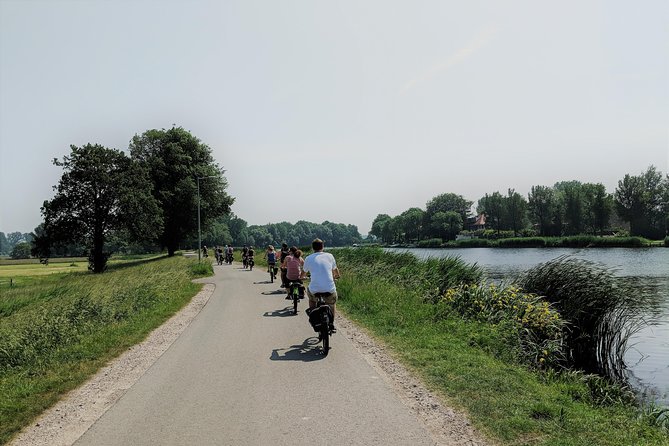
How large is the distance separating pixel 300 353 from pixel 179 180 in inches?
1820

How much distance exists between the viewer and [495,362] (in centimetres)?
748

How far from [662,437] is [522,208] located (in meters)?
97.6

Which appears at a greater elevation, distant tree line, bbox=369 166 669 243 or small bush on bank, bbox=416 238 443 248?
distant tree line, bbox=369 166 669 243

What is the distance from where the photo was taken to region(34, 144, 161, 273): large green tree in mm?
40875

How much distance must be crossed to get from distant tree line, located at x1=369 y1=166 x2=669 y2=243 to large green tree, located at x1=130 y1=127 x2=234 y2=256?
202 ft

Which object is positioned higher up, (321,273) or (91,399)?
(321,273)

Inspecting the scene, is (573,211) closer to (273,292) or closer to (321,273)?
(273,292)

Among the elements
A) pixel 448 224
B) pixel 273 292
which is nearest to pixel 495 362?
pixel 273 292

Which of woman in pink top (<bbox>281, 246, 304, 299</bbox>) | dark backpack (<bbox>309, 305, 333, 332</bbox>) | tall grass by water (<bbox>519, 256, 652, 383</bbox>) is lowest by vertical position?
tall grass by water (<bbox>519, 256, 652, 383</bbox>)

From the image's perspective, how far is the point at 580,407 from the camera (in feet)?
18.5

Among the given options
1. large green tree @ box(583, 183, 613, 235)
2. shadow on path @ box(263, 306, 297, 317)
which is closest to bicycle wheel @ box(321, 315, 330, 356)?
shadow on path @ box(263, 306, 297, 317)

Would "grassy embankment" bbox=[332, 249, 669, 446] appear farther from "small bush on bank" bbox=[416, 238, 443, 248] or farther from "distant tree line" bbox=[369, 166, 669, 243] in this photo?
"small bush on bank" bbox=[416, 238, 443, 248]

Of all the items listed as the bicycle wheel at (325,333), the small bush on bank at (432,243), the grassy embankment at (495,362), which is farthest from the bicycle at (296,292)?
the small bush on bank at (432,243)

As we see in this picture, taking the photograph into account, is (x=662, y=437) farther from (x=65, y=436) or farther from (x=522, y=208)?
(x=522, y=208)
